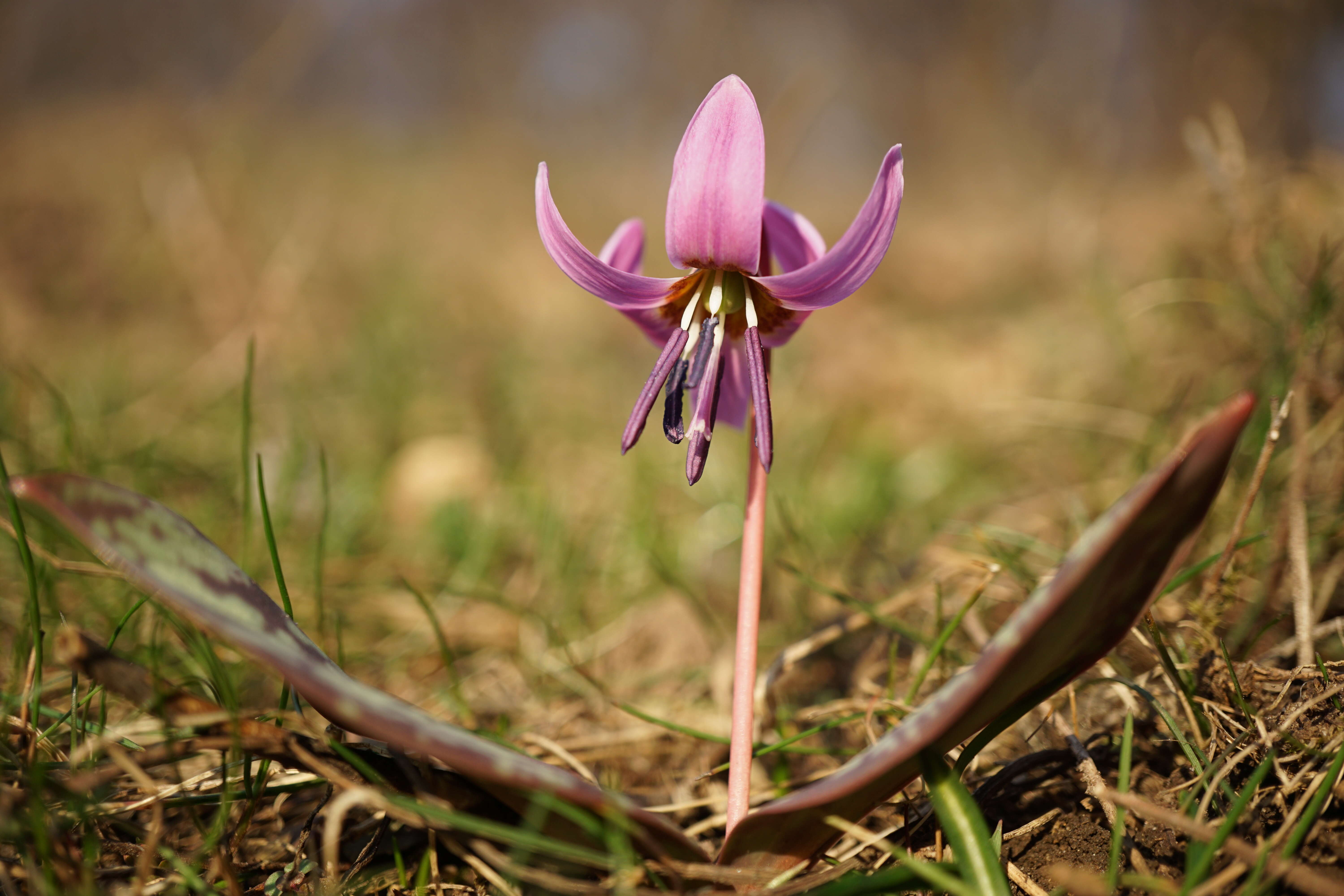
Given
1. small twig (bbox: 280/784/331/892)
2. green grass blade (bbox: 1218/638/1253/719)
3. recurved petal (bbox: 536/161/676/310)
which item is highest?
recurved petal (bbox: 536/161/676/310)

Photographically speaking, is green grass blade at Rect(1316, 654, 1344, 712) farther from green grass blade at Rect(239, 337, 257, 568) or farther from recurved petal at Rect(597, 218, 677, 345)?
green grass blade at Rect(239, 337, 257, 568)

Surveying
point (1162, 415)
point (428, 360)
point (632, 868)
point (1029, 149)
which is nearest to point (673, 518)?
point (1162, 415)

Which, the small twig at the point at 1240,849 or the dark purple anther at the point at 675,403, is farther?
the dark purple anther at the point at 675,403

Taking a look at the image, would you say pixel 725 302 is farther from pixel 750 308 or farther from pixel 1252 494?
pixel 1252 494

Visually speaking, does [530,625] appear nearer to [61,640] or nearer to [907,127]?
[61,640]

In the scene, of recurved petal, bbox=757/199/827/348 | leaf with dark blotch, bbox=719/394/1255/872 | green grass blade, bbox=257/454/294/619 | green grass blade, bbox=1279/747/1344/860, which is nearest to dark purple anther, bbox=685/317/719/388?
recurved petal, bbox=757/199/827/348

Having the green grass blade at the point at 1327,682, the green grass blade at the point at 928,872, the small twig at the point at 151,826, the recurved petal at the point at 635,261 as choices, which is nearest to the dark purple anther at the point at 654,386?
the recurved petal at the point at 635,261

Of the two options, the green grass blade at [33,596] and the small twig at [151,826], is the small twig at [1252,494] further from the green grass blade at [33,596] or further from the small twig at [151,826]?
the green grass blade at [33,596]
